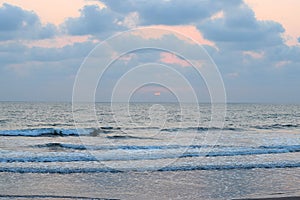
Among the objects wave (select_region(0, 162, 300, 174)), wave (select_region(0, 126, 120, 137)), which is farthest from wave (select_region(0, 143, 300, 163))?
wave (select_region(0, 126, 120, 137))

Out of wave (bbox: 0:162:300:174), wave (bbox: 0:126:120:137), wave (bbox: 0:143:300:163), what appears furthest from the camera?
wave (bbox: 0:126:120:137)

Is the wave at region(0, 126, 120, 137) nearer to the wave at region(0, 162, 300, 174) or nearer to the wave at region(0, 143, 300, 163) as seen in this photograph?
the wave at region(0, 143, 300, 163)

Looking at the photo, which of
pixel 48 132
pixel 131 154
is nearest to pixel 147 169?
pixel 131 154

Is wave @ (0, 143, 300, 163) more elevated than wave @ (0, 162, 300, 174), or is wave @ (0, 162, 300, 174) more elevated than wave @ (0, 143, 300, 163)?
wave @ (0, 162, 300, 174)

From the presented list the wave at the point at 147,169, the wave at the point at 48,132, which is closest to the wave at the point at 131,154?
the wave at the point at 147,169

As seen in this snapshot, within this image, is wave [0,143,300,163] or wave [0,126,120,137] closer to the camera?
wave [0,143,300,163]

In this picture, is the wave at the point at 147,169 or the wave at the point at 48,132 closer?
the wave at the point at 147,169

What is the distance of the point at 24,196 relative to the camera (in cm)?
1000

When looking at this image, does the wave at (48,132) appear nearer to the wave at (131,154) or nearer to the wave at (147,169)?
the wave at (131,154)

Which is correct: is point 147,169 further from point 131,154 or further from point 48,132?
point 48,132

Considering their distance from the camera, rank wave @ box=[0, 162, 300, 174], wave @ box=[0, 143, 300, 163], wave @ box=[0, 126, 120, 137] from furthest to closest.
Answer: wave @ box=[0, 126, 120, 137], wave @ box=[0, 143, 300, 163], wave @ box=[0, 162, 300, 174]

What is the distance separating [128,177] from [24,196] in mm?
3746

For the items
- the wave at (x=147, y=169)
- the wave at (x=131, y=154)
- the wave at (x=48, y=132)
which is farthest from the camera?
the wave at (x=48, y=132)

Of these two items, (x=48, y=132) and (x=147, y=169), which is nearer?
(x=147, y=169)
